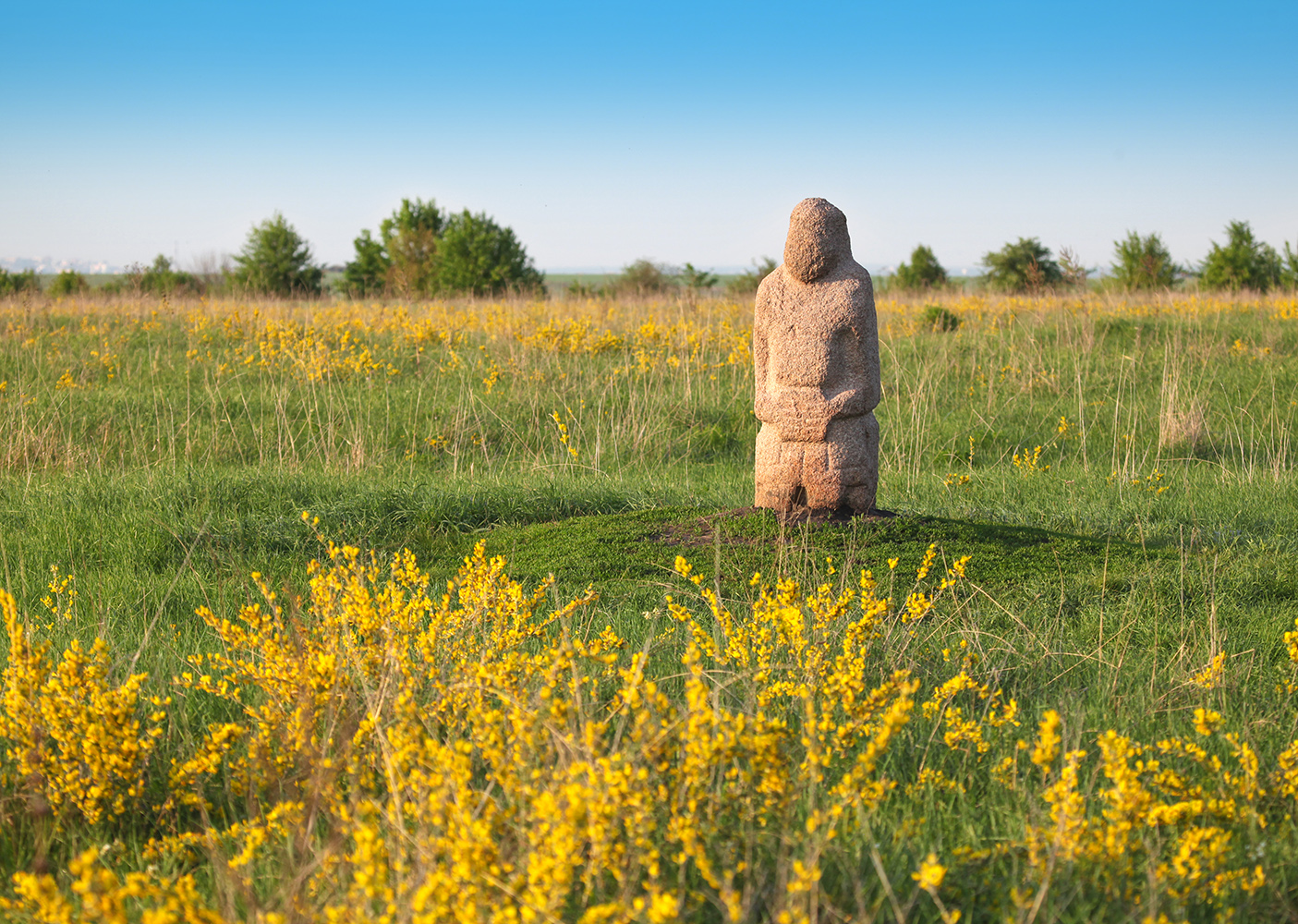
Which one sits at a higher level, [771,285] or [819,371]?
[771,285]

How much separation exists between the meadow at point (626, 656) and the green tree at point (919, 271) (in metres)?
18.1

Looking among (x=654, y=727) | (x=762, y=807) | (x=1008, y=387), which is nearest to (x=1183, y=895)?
(x=762, y=807)

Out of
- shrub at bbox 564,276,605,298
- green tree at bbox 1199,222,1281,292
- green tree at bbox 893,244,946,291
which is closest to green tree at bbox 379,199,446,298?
shrub at bbox 564,276,605,298

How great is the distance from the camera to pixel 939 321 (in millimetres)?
13711

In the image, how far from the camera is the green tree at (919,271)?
27.8 metres

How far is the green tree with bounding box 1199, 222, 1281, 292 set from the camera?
23391 millimetres

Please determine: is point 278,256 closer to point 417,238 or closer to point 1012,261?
point 417,238

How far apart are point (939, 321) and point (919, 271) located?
15289mm

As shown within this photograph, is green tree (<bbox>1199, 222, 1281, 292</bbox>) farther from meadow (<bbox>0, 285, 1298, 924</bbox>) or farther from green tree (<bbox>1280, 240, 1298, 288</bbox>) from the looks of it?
meadow (<bbox>0, 285, 1298, 924</bbox>)

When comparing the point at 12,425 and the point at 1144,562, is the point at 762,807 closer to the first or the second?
the point at 1144,562

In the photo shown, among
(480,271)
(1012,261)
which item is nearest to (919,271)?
(1012,261)

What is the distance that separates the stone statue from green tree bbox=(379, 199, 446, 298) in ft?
70.4

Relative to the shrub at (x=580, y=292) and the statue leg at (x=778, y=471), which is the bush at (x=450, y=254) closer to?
the shrub at (x=580, y=292)

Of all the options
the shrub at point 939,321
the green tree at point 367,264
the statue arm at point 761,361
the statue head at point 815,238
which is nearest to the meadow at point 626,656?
the statue arm at point 761,361
